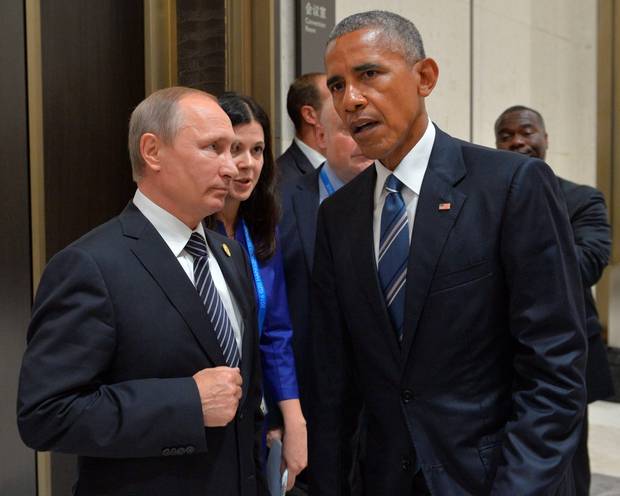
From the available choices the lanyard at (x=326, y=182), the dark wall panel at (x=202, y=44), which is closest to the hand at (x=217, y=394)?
the lanyard at (x=326, y=182)

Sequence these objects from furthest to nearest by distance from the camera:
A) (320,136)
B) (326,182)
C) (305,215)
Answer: (320,136) → (326,182) → (305,215)

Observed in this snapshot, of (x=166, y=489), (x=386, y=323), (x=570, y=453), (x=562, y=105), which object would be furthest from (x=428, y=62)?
(x=562, y=105)

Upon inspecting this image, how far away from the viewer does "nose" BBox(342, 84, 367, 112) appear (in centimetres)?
189

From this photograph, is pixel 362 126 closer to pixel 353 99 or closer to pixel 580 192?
pixel 353 99

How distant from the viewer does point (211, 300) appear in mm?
1904

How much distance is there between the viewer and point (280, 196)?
2818 millimetres

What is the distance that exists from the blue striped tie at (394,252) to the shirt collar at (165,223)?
1.55ft

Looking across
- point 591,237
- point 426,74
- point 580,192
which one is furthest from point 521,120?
point 426,74

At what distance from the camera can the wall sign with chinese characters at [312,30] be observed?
13.1 ft

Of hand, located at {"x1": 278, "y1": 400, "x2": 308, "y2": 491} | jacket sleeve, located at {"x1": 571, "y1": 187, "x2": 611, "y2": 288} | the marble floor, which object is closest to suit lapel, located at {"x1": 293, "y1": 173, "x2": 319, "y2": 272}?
hand, located at {"x1": 278, "y1": 400, "x2": 308, "y2": 491}

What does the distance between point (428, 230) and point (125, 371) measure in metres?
0.73

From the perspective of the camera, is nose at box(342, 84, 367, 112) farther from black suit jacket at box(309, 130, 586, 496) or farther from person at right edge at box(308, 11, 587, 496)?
black suit jacket at box(309, 130, 586, 496)

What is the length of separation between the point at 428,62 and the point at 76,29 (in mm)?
1853

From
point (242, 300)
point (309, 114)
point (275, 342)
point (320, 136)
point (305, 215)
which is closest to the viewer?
point (242, 300)
